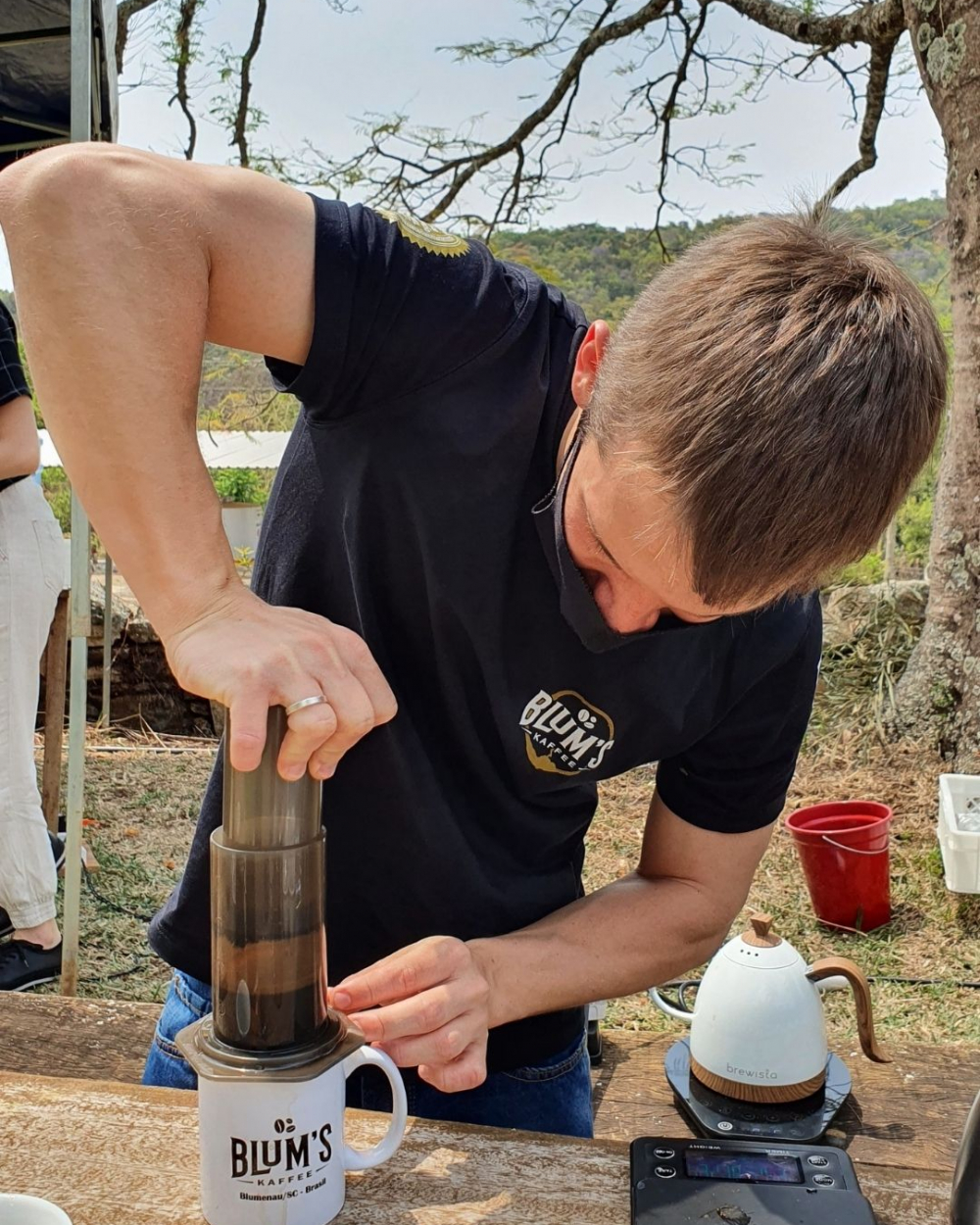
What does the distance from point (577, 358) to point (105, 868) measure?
3453 millimetres

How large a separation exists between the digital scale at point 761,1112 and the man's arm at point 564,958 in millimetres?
266

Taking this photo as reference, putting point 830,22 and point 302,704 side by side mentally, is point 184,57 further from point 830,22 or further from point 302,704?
point 302,704

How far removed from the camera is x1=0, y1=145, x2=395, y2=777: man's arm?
83 centimetres

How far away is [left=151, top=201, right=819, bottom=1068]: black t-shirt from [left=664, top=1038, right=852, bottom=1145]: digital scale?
1.07ft

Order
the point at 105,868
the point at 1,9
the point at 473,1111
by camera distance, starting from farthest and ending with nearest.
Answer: the point at 105,868 < the point at 1,9 < the point at 473,1111

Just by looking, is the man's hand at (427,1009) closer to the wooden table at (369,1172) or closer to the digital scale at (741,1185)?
the wooden table at (369,1172)

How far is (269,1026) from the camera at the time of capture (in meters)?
0.73

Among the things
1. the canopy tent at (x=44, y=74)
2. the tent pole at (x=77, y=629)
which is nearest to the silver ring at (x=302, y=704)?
the tent pole at (x=77, y=629)

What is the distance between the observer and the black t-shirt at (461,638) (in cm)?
103

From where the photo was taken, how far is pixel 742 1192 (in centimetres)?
80

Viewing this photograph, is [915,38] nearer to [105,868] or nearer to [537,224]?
[537,224]

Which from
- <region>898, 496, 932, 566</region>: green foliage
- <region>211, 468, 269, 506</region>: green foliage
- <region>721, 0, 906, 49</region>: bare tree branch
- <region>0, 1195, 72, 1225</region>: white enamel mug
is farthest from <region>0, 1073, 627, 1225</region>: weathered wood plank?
<region>211, 468, 269, 506</region>: green foliage

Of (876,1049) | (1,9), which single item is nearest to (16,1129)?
(876,1049)

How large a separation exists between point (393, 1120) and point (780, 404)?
1.96 ft
